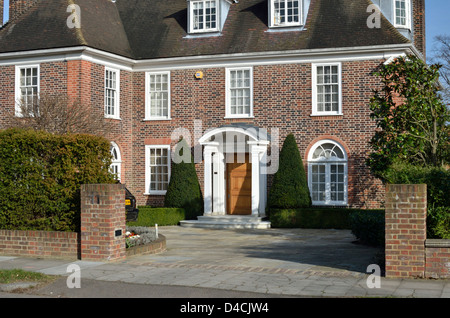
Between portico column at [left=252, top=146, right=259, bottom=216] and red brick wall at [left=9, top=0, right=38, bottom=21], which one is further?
red brick wall at [left=9, top=0, right=38, bottom=21]

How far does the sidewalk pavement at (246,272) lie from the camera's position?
9.77 m

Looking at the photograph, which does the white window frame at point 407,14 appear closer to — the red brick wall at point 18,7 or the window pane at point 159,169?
the window pane at point 159,169

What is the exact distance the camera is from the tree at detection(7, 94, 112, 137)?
63.7 ft

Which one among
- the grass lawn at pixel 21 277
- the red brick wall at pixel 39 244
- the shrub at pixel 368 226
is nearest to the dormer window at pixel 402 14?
the shrub at pixel 368 226

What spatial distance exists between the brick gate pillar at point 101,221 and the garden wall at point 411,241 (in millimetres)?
5552

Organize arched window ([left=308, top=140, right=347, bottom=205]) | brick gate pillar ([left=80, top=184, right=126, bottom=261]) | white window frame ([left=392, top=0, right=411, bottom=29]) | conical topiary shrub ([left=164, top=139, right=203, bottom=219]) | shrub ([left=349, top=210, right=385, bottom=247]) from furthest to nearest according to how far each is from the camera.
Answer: white window frame ([left=392, top=0, right=411, bottom=29]), conical topiary shrub ([left=164, top=139, right=203, bottom=219]), arched window ([left=308, top=140, right=347, bottom=205]), shrub ([left=349, top=210, right=385, bottom=247]), brick gate pillar ([left=80, top=184, right=126, bottom=261])

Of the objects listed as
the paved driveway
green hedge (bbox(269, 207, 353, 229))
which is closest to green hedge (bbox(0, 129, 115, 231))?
the paved driveway

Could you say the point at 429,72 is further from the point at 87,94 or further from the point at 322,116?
the point at 87,94

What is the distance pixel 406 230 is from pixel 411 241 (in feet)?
0.68

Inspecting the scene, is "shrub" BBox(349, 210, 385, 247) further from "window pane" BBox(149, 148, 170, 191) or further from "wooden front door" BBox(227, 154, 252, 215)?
"window pane" BBox(149, 148, 170, 191)

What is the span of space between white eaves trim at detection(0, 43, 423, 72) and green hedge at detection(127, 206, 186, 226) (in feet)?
20.0

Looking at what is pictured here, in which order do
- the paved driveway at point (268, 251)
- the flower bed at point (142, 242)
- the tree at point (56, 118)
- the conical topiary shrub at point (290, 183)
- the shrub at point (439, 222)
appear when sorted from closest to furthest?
the shrub at point (439, 222) → the paved driveway at point (268, 251) → the flower bed at point (142, 242) → the tree at point (56, 118) → the conical topiary shrub at point (290, 183)
